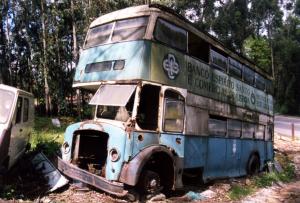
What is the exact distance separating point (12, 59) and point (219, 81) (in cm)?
2904

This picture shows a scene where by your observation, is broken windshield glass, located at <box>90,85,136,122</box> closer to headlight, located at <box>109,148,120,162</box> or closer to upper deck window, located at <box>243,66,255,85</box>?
headlight, located at <box>109,148,120,162</box>

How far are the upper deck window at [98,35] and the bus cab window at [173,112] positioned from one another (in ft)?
6.39

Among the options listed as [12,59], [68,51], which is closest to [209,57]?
[68,51]

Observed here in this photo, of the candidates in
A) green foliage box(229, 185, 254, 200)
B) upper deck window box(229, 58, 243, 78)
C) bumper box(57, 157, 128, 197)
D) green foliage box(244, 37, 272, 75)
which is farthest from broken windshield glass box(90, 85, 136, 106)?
green foliage box(244, 37, 272, 75)

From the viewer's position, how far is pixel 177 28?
1011 cm

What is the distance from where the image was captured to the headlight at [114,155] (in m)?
8.30

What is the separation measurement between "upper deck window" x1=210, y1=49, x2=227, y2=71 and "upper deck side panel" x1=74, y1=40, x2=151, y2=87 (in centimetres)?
333

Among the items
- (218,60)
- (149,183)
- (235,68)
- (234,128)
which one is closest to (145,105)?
(149,183)

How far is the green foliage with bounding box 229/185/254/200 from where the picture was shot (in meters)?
11.1

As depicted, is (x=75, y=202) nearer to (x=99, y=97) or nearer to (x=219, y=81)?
(x=99, y=97)

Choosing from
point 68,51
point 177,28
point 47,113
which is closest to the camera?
point 177,28

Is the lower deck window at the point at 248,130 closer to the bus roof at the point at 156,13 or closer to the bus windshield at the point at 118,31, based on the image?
the bus roof at the point at 156,13

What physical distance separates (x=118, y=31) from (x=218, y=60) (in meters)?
3.78

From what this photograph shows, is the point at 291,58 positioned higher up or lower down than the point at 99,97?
higher up
